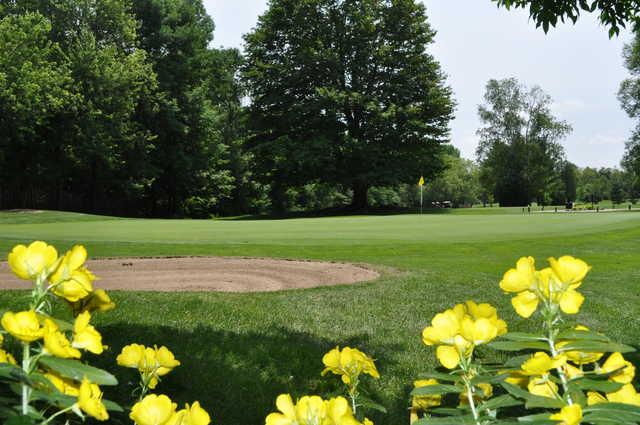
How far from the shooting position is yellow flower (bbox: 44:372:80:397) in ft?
3.49

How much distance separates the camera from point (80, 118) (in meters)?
34.3

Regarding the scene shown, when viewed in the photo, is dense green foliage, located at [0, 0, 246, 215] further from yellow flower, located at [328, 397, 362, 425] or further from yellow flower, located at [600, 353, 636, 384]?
yellow flower, located at [600, 353, 636, 384]

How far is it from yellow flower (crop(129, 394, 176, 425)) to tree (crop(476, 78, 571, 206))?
61582 mm

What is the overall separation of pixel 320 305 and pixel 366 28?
34924 mm

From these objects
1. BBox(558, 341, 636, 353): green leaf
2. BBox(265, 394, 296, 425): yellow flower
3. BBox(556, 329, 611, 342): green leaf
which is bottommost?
BBox(265, 394, 296, 425): yellow flower

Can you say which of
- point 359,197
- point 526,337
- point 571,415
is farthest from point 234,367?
point 359,197

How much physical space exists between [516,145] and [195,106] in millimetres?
37817

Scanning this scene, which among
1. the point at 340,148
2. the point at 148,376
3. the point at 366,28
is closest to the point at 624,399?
the point at 148,376

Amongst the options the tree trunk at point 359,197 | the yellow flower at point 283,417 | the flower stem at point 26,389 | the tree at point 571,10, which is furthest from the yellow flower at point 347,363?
the tree trunk at point 359,197

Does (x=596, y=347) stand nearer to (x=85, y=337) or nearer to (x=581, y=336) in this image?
(x=581, y=336)

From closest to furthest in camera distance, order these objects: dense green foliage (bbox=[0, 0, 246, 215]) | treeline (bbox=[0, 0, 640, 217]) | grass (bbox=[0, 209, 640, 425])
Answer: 1. grass (bbox=[0, 209, 640, 425])
2. dense green foliage (bbox=[0, 0, 246, 215])
3. treeline (bbox=[0, 0, 640, 217])

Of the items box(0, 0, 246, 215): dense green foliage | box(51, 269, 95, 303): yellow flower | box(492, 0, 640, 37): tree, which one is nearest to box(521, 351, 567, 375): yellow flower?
box(51, 269, 95, 303): yellow flower

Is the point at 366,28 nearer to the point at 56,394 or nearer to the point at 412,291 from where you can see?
the point at 412,291

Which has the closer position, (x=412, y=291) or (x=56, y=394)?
(x=56, y=394)
